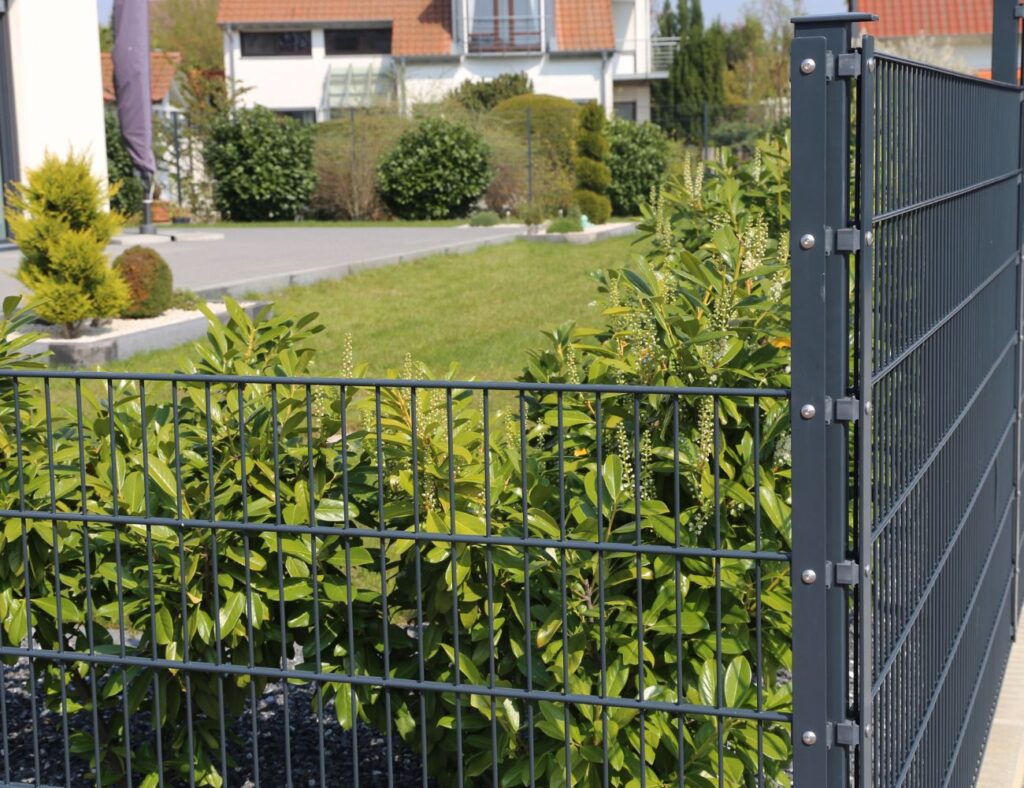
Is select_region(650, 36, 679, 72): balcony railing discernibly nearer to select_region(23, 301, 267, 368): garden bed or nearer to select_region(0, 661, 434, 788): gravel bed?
select_region(23, 301, 267, 368): garden bed

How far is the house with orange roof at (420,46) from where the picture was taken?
4603 centimetres

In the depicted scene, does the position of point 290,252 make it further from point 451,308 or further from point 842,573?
point 842,573

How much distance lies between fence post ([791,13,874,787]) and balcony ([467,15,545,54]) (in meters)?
45.2

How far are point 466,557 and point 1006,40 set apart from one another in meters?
3.25

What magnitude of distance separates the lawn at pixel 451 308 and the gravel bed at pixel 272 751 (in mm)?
3958

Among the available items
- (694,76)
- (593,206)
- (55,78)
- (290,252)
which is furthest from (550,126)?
(694,76)

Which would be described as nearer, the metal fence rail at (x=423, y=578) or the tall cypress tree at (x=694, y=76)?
the metal fence rail at (x=423, y=578)

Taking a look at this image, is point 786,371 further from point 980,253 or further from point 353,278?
point 353,278

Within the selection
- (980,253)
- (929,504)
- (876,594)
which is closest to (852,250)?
(876,594)

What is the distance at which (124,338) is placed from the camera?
34.8ft

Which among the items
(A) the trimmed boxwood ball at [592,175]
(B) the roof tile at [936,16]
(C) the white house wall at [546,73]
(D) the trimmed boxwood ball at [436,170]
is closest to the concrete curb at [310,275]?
(D) the trimmed boxwood ball at [436,170]

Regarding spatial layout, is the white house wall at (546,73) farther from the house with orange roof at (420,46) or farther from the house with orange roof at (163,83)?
the house with orange roof at (163,83)

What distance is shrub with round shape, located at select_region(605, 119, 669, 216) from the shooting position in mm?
30547

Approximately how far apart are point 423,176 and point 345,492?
26.6 m
